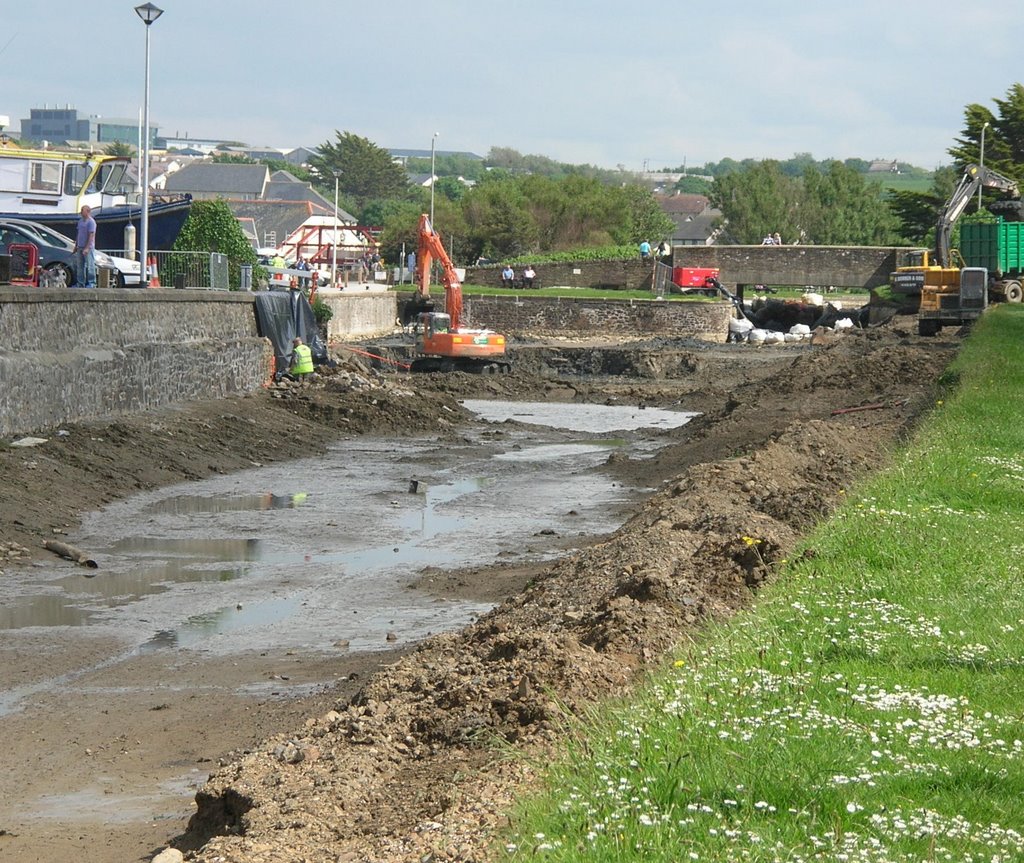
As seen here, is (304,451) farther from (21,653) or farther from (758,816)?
(758,816)

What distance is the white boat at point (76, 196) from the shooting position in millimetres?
41125

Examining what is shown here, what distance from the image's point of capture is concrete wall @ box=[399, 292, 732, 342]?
6519cm

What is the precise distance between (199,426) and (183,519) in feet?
25.1

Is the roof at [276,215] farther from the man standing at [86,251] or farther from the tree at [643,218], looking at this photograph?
the man standing at [86,251]

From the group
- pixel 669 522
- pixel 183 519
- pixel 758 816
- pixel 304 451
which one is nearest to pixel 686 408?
pixel 304 451

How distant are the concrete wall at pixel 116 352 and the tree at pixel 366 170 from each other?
146 m

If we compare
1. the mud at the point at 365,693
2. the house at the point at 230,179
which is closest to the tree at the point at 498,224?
the house at the point at 230,179

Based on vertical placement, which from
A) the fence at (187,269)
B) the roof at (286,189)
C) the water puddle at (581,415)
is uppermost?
the roof at (286,189)

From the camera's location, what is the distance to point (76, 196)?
41812 mm

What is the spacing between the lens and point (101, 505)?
2036cm

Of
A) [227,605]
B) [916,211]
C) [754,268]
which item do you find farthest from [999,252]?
[227,605]

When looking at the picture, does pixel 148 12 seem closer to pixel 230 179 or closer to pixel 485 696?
pixel 485 696

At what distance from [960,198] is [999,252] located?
2753 millimetres

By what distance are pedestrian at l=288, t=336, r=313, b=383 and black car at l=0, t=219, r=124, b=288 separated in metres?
5.19
